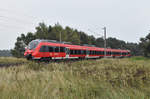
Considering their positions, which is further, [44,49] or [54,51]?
[54,51]

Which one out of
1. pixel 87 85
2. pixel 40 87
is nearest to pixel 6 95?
pixel 40 87

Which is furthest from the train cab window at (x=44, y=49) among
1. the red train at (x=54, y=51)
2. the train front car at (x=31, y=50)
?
the train front car at (x=31, y=50)

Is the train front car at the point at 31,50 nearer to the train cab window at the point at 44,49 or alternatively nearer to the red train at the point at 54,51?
the red train at the point at 54,51

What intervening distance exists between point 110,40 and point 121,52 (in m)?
55.9

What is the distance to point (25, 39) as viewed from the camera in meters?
40.8

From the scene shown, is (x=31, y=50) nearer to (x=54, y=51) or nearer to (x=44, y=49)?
(x=44, y=49)

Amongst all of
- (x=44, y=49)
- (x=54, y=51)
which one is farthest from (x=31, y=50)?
(x=54, y=51)

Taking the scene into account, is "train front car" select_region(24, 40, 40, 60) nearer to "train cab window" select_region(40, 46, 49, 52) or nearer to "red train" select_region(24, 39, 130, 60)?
"red train" select_region(24, 39, 130, 60)

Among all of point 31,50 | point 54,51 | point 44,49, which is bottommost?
point 54,51

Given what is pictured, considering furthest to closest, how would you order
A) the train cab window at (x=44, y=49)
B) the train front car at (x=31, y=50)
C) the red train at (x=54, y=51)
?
the train cab window at (x=44, y=49), the red train at (x=54, y=51), the train front car at (x=31, y=50)

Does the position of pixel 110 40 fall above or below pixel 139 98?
above

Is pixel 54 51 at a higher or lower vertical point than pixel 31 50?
lower

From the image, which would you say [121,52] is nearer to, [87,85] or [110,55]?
[110,55]

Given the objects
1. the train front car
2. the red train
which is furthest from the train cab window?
the train front car
